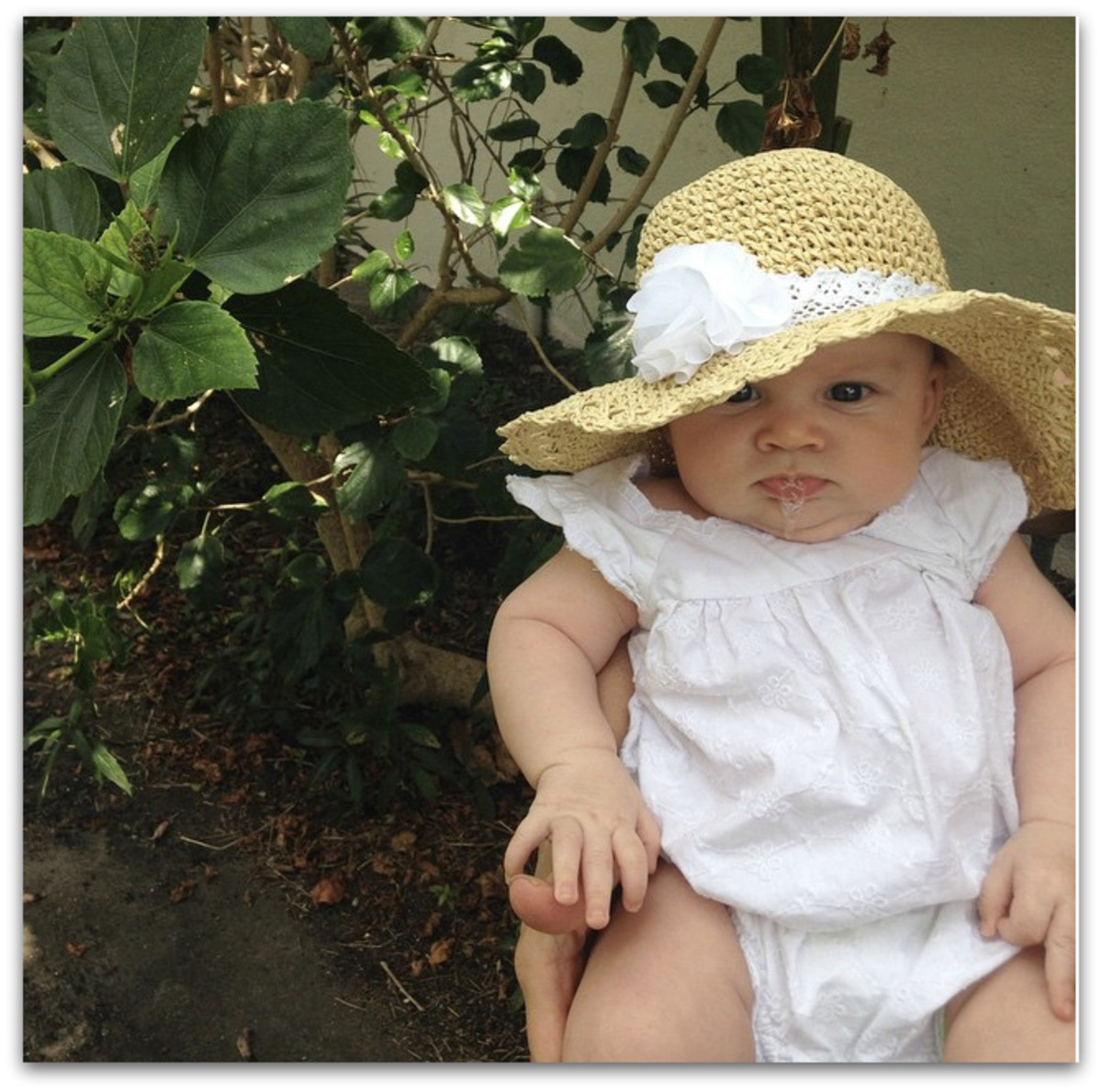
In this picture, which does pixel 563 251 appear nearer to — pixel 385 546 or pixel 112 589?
pixel 385 546

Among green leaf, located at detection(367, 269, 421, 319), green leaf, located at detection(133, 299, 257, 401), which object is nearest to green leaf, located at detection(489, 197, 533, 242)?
green leaf, located at detection(367, 269, 421, 319)

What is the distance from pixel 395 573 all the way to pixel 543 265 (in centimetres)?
42

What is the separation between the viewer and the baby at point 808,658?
31.4 inches

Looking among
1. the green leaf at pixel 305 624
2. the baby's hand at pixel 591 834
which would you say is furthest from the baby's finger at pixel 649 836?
the green leaf at pixel 305 624

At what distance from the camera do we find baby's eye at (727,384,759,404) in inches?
33.6

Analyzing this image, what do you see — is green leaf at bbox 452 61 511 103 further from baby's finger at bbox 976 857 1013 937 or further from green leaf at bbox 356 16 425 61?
baby's finger at bbox 976 857 1013 937

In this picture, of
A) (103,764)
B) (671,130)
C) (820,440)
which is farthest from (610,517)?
(103,764)

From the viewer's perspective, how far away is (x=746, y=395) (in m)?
0.86

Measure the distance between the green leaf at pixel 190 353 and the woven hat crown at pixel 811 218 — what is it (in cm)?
31

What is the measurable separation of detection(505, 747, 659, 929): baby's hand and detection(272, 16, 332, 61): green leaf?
0.56 m

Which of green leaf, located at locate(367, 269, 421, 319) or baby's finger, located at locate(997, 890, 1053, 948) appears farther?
green leaf, located at locate(367, 269, 421, 319)

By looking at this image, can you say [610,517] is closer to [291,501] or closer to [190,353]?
[190,353]

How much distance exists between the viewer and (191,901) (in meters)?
1.53

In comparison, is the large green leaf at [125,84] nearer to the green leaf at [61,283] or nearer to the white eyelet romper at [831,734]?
the green leaf at [61,283]
